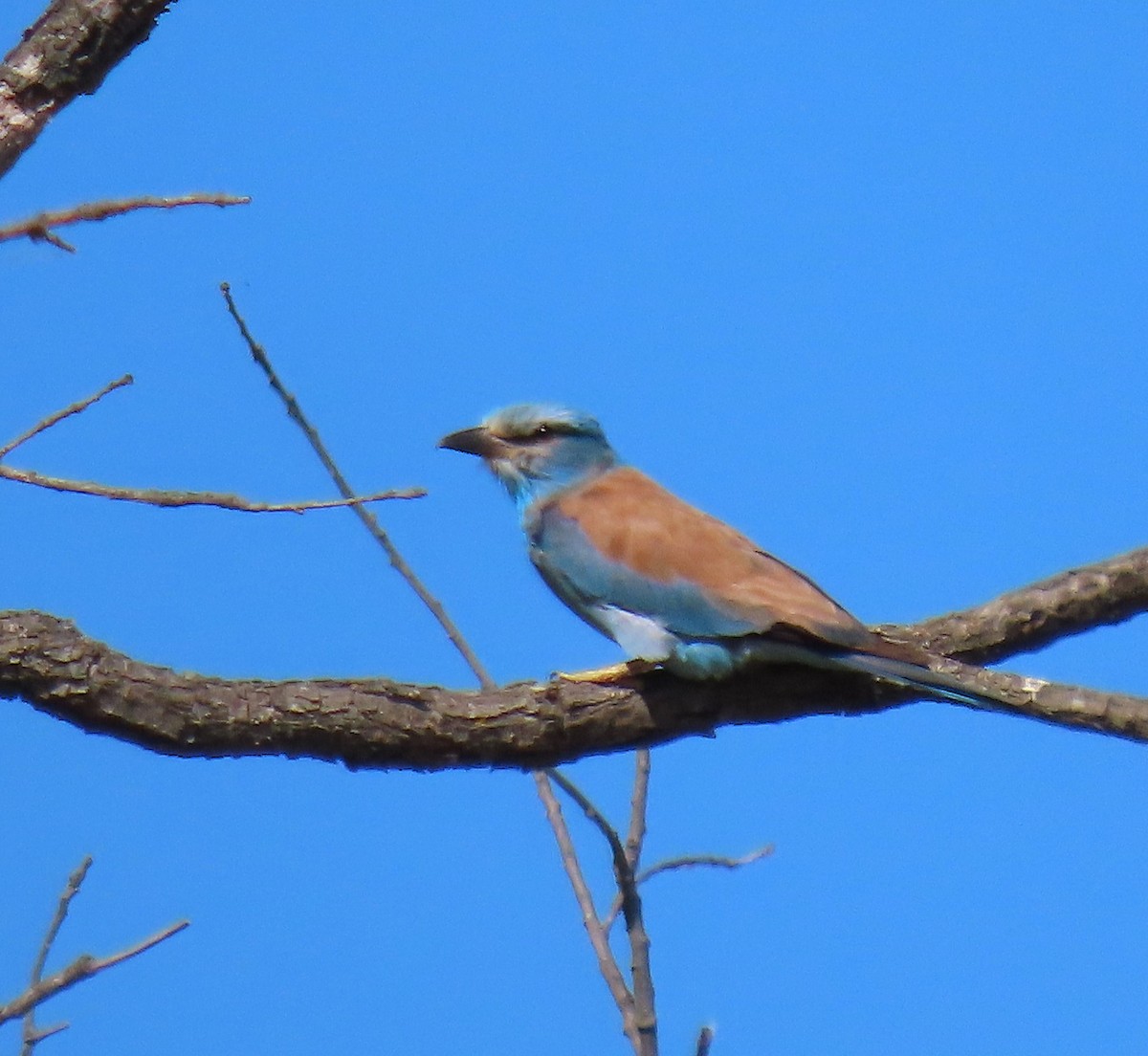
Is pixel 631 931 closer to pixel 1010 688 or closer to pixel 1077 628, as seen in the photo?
pixel 1010 688

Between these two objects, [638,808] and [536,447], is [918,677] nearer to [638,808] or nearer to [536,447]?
[638,808]

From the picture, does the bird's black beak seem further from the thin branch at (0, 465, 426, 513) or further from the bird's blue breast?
the thin branch at (0, 465, 426, 513)

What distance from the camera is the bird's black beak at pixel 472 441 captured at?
5078 mm

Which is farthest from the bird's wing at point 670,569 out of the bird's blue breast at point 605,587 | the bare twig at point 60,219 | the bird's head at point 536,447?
the bare twig at point 60,219

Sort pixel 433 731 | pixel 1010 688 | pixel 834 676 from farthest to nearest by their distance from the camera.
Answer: pixel 834 676 < pixel 1010 688 < pixel 433 731

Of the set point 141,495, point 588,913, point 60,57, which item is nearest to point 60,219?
point 141,495

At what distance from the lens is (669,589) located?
4.27 metres

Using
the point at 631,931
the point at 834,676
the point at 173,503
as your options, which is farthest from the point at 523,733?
the point at 173,503

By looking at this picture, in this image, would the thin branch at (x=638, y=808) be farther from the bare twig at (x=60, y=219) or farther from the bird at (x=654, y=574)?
the bare twig at (x=60, y=219)

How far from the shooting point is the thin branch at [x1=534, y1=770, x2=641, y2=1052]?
340cm

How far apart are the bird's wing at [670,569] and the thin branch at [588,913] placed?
55 centimetres

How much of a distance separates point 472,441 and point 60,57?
2.00 meters

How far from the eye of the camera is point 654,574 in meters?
4.33

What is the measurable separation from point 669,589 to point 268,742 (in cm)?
129
